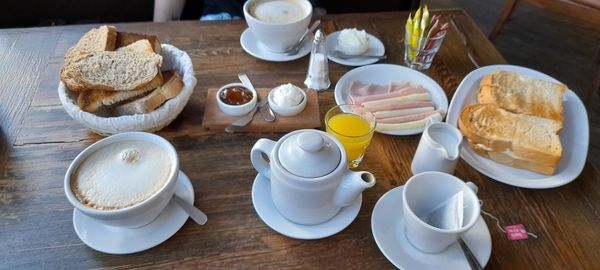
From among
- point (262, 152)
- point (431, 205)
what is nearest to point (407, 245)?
point (431, 205)

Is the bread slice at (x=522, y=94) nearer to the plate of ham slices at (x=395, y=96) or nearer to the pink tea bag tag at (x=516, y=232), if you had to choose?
the plate of ham slices at (x=395, y=96)

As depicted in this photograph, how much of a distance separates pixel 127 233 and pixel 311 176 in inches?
14.9

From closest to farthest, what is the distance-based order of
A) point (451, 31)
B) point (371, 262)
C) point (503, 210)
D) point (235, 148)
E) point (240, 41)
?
point (371, 262) < point (503, 210) < point (235, 148) < point (240, 41) < point (451, 31)

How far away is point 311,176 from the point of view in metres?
0.70

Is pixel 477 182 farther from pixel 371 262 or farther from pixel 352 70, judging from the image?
pixel 352 70

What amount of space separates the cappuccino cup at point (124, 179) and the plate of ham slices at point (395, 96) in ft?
1.69

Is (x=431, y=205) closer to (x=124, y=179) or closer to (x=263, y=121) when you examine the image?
(x=263, y=121)

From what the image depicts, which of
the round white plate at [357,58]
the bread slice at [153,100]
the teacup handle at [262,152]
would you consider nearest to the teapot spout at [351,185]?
the teacup handle at [262,152]

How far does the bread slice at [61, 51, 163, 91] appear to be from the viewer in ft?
3.14

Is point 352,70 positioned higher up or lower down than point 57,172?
higher up

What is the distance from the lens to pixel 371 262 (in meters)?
0.77

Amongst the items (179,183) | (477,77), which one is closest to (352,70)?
(477,77)

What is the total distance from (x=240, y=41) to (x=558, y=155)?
95 centimetres

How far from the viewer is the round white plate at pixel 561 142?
928 millimetres
